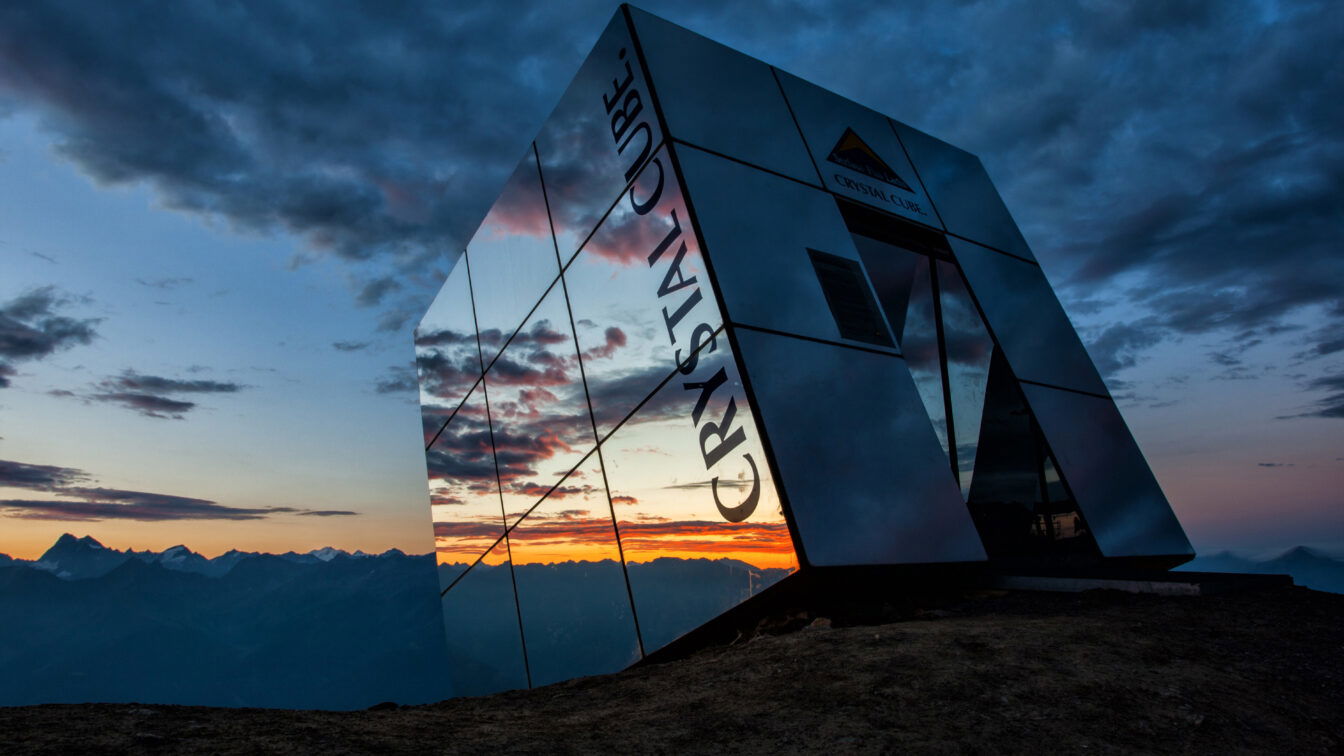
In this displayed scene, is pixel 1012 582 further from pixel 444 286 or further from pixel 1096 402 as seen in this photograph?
pixel 444 286

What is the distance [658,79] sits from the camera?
26.1ft

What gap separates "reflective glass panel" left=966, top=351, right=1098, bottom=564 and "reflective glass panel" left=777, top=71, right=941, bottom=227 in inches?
123

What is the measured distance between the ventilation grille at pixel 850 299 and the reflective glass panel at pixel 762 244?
0.09 meters

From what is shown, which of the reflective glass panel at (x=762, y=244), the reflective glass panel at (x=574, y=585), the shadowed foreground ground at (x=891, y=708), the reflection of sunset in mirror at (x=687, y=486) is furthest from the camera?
the reflective glass panel at (x=574, y=585)

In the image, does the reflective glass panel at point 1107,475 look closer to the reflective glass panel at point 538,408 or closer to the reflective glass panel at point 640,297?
the reflective glass panel at point 640,297

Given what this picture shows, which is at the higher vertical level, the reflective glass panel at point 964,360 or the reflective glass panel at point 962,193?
the reflective glass panel at point 962,193

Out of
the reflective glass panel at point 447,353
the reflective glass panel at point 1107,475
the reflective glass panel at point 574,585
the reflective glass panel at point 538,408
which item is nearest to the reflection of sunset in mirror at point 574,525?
the reflective glass panel at point 574,585

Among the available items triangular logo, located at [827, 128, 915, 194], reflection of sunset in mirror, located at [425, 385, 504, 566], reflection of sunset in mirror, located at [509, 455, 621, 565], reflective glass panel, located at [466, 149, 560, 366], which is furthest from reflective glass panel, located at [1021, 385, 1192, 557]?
reflection of sunset in mirror, located at [425, 385, 504, 566]

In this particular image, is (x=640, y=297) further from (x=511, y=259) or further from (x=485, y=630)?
(x=485, y=630)

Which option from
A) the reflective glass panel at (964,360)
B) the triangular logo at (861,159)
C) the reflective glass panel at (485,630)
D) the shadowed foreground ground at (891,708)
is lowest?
the shadowed foreground ground at (891,708)

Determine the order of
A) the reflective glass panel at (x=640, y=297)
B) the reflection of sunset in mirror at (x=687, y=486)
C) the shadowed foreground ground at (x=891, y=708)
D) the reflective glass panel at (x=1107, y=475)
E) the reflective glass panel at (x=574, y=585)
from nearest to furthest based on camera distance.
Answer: the shadowed foreground ground at (x=891, y=708) < the reflection of sunset in mirror at (x=687, y=486) < the reflective glass panel at (x=640, y=297) < the reflective glass panel at (x=574, y=585) < the reflective glass panel at (x=1107, y=475)

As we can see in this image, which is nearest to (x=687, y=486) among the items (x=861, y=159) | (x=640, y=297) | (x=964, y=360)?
(x=640, y=297)

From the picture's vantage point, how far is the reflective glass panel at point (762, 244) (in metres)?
6.90

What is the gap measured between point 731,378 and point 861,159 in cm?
549
